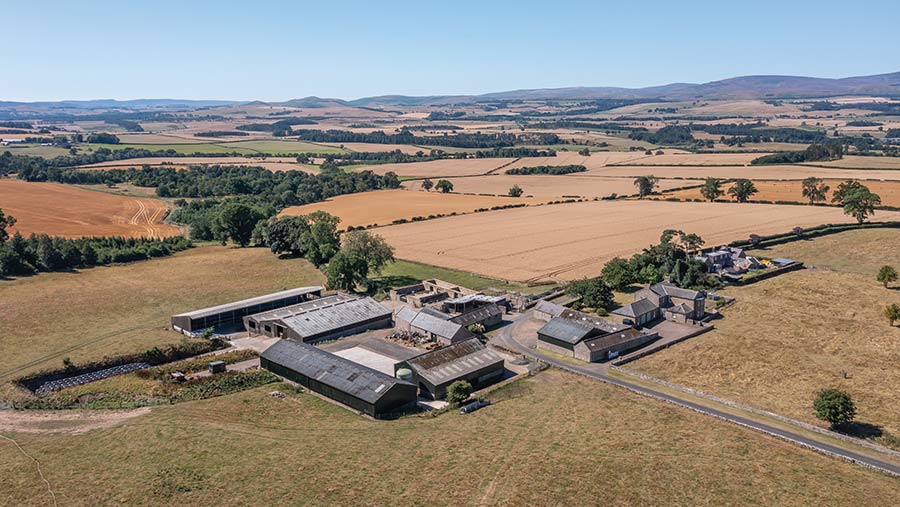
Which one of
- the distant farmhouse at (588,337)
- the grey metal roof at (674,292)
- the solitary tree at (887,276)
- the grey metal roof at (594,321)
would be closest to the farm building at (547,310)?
the grey metal roof at (594,321)

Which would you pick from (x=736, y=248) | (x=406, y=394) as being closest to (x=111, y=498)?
(x=406, y=394)

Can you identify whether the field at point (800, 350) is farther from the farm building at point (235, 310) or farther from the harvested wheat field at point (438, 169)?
the harvested wheat field at point (438, 169)

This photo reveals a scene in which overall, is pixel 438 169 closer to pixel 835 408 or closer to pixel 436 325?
pixel 436 325

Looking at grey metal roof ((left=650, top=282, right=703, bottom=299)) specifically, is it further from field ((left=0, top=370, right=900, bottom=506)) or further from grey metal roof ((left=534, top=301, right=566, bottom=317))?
field ((left=0, top=370, right=900, bottom=506))

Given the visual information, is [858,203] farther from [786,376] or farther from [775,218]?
[786,376]

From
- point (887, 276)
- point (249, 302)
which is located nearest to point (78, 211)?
point (249, 302)

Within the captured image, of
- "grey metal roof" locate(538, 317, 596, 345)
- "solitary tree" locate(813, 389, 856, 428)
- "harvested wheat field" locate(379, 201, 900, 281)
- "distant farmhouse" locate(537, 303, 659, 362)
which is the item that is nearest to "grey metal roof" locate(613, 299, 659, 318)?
"distant farmhouse" locate(537, 303, 659, 362)

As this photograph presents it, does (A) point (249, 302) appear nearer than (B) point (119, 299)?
Yes
